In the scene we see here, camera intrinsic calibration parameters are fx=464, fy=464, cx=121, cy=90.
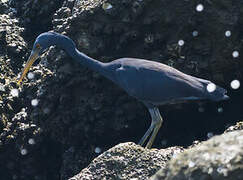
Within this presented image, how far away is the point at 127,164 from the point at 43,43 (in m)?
2.46

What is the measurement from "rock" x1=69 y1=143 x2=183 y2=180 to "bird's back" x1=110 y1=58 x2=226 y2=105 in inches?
52.6

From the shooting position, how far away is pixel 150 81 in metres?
5.66

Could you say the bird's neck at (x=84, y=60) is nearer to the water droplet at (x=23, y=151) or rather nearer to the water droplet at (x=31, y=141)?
the water droplet at (x=31, y=141)

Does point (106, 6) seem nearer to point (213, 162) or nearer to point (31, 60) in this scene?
point (31, 60)

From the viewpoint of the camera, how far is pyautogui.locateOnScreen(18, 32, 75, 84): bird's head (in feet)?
19.1

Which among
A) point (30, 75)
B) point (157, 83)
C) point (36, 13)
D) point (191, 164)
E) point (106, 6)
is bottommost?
point (157, 83)

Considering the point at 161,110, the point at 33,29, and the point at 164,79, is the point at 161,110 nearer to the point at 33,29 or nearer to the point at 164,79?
the point at 164,79

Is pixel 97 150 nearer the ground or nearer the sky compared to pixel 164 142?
nearer the sky

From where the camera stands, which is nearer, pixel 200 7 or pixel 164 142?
pixel 200 7

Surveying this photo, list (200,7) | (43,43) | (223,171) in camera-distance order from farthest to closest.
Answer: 1. (43,43)
2. (200,7)
3. (223,171)

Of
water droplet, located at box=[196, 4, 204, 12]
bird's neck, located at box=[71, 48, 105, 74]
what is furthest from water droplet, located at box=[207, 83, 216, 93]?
bird's neck, located at box=[71, 48, 105, 74]

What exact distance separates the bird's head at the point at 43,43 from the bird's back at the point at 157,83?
72 cm

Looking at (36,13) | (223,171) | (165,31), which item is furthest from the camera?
(36,13)

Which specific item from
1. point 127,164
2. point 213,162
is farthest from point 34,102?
point 213,162
